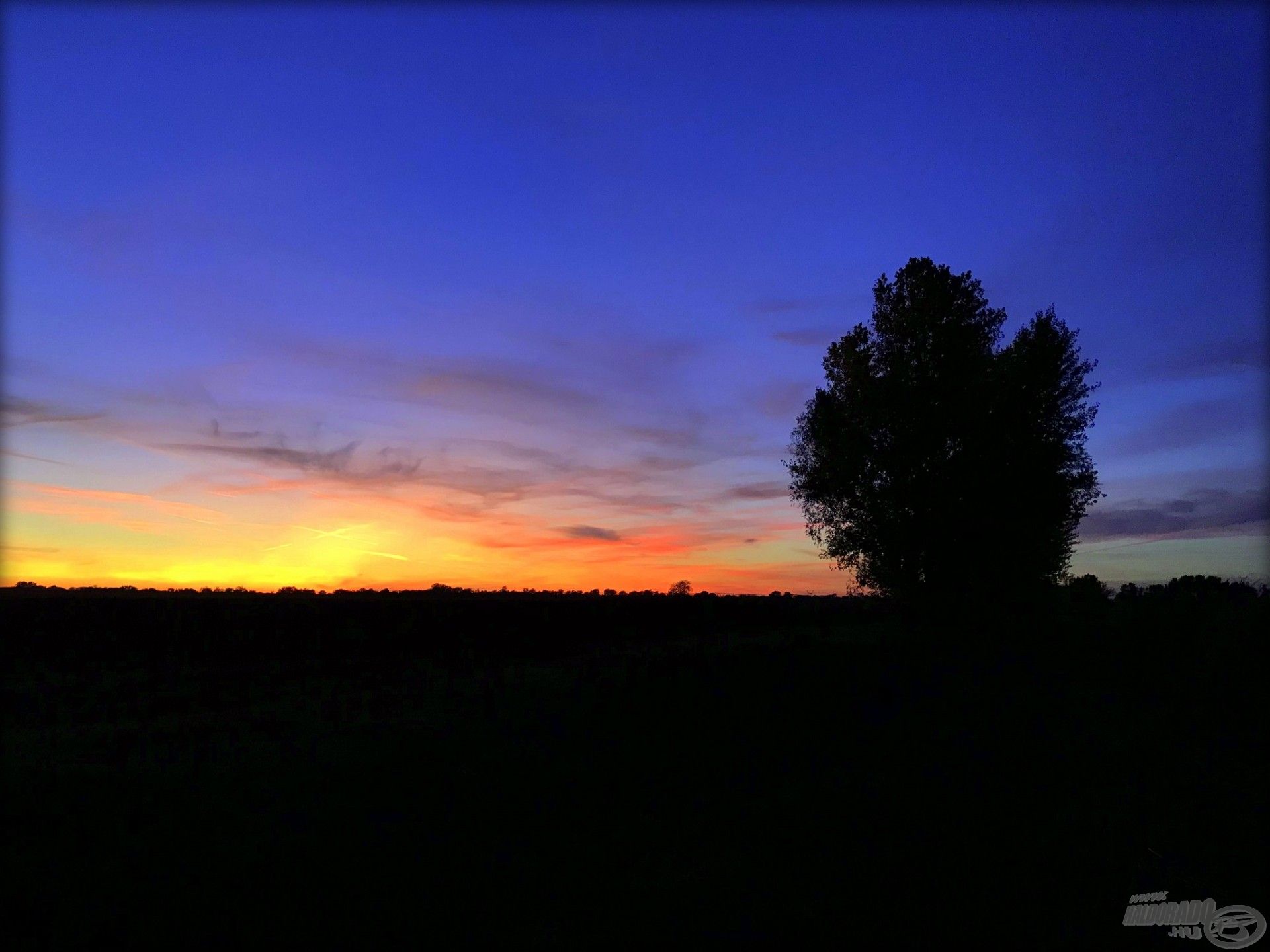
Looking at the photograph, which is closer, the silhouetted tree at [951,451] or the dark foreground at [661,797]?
the dark foreground at [661,797]

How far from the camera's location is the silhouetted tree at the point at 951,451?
123 ft

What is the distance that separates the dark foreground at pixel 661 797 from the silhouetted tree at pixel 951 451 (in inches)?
401

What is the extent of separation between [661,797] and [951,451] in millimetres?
30224

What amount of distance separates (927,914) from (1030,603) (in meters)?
32.4

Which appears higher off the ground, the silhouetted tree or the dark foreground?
the silhouetted tree

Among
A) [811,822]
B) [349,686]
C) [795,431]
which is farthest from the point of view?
[795,431]

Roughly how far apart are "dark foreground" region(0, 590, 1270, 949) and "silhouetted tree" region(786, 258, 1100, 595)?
10177mm

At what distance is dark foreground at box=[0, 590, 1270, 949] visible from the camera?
910cm

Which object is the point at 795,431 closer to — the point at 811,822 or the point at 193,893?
the point at 811,822

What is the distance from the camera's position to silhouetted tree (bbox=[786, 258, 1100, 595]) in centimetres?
3753

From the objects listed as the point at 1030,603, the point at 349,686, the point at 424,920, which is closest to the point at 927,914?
the point at 424,920

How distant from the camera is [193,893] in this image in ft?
30.7

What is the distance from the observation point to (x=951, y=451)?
126ft

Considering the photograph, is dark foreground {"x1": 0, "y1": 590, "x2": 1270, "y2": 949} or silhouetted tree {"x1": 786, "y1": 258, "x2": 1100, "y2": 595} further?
silhouetted tree {"x1": 786, "y1": 258, "x2": 1100, "y2": 595}
